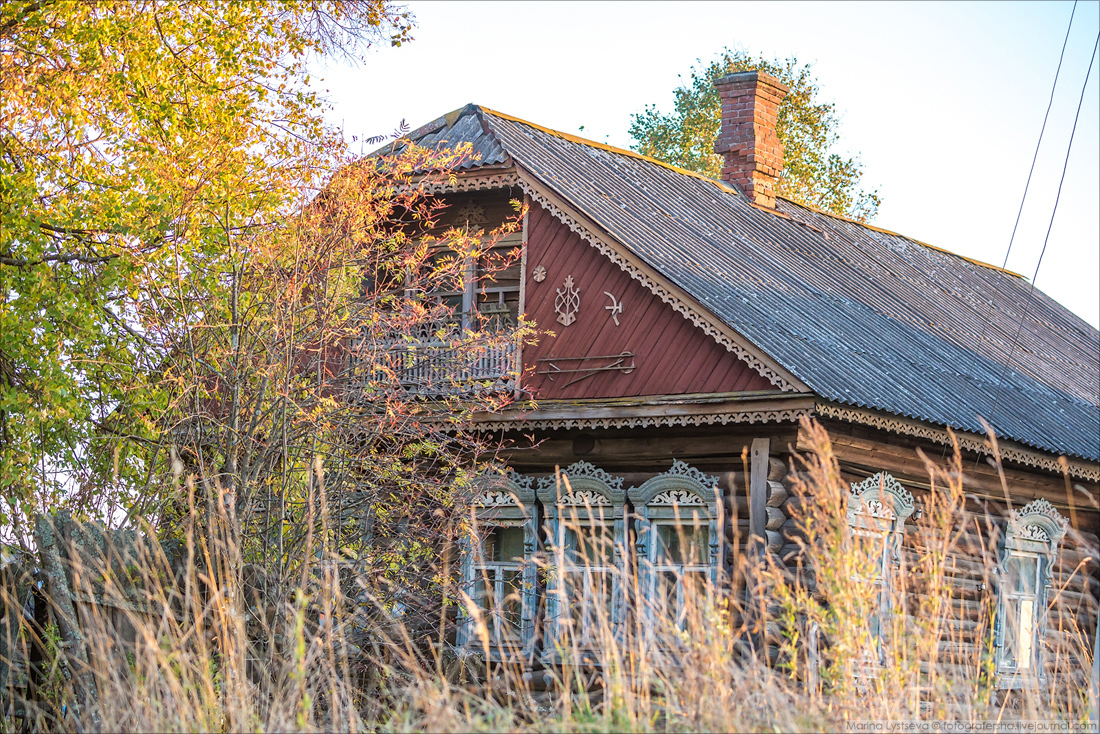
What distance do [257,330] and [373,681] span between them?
2866 millimetres

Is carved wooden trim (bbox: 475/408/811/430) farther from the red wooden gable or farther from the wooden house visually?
the red wooden gable

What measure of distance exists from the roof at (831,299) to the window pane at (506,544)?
3213 mm

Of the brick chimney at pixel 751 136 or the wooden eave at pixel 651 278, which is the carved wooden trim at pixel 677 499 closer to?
the wooden eave at pixel 651 278

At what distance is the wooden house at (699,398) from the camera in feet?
37.3

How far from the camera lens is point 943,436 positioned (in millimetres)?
12086

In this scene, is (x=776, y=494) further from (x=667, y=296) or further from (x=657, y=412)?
(x=667, y=296)

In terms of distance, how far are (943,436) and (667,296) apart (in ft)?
9.94

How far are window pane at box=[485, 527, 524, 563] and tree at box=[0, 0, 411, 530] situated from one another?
4.12 m

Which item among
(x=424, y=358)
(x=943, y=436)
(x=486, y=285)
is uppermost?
(x=486, y=285)

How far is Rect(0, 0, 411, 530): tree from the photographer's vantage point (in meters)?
9.59

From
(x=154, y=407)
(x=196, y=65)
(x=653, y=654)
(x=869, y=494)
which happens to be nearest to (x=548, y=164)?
(x=196, y=65)

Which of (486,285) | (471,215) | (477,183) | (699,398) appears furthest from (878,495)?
(471,215)

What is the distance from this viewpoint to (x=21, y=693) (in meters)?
7.53

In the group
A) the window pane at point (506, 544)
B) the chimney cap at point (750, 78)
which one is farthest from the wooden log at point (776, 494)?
the chimney cap at point (750, 78)
